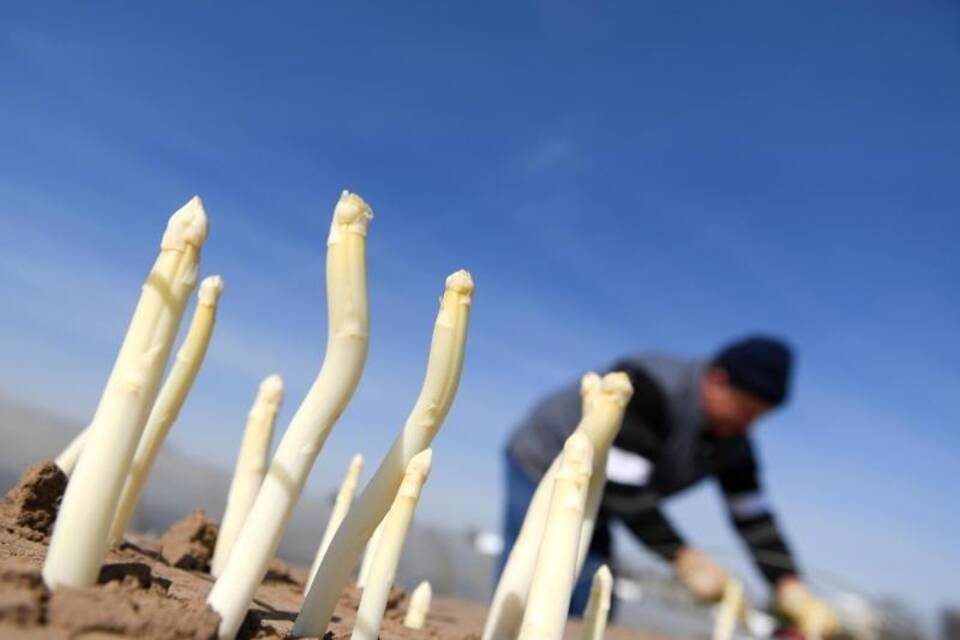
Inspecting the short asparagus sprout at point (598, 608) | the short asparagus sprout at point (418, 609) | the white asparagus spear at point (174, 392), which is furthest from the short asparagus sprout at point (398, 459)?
the short asparagus sprout at point (418, 609)

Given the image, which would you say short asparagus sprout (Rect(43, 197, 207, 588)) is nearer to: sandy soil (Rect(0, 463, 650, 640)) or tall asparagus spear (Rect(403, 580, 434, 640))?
sandy soil (Rect(0, 463, 650, 640))

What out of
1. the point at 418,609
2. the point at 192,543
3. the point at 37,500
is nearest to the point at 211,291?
the point at 37,500

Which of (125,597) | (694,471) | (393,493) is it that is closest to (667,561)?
(694,471)

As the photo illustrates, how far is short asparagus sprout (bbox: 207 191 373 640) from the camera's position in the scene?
2279 mm

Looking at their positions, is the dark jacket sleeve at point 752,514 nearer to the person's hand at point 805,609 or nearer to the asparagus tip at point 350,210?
the person's hand at point 805,609

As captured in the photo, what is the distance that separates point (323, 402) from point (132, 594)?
712 mm

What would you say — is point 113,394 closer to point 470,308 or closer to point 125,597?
point 125,597

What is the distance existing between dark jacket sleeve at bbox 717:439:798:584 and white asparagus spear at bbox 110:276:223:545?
6906 mm

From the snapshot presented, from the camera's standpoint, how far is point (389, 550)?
2.55 m

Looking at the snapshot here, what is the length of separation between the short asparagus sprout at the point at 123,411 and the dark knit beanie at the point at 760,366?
6.77m

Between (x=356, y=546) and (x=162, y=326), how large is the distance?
35.0 inches

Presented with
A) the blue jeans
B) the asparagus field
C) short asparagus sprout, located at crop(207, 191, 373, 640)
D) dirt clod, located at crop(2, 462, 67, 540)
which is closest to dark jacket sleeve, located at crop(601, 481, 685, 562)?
the blue jeans

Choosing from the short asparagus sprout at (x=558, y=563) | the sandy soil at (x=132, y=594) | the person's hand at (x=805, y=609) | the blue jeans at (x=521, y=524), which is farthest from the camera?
the blue jeans at (x=521, y=524)

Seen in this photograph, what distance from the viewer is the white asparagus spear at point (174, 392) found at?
292 cm
